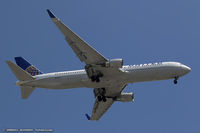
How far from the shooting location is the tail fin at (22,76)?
225 feet

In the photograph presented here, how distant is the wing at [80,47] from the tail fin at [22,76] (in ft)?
36.8

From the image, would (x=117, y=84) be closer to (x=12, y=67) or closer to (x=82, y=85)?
(x=82, y=85)

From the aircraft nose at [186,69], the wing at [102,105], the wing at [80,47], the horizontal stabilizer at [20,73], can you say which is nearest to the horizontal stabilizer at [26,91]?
the horizontal stabilizer at [20,73]

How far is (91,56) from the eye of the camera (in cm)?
6450

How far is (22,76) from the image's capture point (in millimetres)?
69562

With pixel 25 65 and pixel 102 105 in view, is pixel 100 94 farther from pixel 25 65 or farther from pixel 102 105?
pixel 25 65

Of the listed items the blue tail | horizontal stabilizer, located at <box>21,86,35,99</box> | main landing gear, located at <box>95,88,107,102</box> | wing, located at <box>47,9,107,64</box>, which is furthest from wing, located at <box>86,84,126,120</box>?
the blue tail

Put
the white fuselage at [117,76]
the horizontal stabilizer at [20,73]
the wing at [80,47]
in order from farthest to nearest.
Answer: the horizontal stabilizer at [20,73] < the white fuselage at [117,76] < the wing at [80,47]

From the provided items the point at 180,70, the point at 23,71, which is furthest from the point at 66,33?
the point at 180,70

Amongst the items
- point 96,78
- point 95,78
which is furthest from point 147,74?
point 95,78

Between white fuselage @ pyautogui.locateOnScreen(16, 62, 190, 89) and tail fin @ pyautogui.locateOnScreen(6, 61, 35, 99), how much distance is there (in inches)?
34.0

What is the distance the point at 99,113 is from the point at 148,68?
17891mm

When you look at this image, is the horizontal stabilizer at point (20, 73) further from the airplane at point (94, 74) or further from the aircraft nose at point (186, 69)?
the aircraft nose at point (186, 69)

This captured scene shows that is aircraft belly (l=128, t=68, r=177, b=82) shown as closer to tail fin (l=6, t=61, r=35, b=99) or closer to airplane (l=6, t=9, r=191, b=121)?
airplane (l=6, t=9, r=191, b=121)
